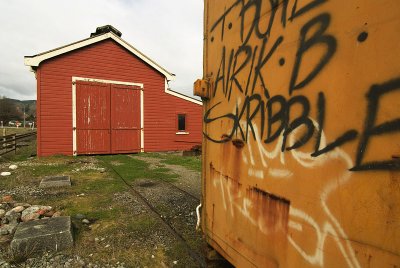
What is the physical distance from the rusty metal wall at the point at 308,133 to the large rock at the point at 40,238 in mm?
2285

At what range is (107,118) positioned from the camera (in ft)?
40.1

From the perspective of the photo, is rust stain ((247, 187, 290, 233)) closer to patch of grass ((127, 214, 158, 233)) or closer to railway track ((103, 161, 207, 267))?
railway track ((103, 161, 207, 267))

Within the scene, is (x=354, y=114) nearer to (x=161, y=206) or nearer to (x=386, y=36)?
(x=386, y=36)

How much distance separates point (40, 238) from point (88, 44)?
35.6ft

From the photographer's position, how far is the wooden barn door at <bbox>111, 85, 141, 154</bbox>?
1244 centimetres

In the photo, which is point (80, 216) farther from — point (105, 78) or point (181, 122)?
point (181, 122)

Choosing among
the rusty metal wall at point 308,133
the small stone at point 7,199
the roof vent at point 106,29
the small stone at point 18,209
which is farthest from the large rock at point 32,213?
the roof vent at point 106,29

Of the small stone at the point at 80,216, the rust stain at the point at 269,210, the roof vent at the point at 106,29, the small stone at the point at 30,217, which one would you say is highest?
the roof vent at the point at 106,29

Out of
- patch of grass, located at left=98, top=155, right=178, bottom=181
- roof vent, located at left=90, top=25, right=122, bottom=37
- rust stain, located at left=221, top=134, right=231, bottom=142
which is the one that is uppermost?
roof vent, located at left=90, top=25, right=122, bottom=37

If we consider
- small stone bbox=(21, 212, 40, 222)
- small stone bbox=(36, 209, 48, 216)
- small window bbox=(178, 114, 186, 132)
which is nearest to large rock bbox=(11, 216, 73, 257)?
small stone bbox=(21, 212, 40, 222)

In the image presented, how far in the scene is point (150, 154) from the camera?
13.0 meters

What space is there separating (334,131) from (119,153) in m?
12.4

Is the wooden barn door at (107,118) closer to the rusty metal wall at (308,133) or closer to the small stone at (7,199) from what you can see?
the small stone at (7,199)

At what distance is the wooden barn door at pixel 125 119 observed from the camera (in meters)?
12.4
